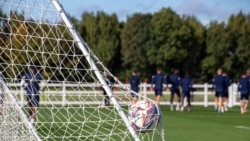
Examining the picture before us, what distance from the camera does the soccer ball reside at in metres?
7.12

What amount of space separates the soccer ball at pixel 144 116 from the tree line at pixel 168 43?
73862 millimetres

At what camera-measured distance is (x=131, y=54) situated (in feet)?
277

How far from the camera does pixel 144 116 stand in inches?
280

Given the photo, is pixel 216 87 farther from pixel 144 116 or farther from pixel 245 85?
pixel 144 116

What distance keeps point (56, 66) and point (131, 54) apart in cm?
7691

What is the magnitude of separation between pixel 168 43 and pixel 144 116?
81200 mm

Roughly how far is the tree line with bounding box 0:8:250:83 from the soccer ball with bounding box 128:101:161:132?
242 feet

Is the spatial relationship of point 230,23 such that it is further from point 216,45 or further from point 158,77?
point 158,77

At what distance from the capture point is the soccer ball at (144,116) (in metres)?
7.12

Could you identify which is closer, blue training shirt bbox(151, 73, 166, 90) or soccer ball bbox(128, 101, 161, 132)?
soccer ball bbox(128, 101, 161, 132)

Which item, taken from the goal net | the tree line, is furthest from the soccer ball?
the tree line

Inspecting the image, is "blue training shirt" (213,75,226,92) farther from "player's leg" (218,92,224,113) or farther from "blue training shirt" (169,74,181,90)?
"blue training shirt" (169,74,181,90)

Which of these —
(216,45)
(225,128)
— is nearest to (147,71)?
(216,45)

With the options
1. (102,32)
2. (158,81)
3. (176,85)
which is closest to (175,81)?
(176,85)
